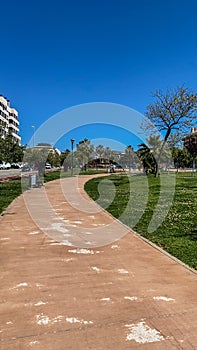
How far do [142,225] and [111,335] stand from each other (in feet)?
19.3

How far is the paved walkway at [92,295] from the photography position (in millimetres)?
3027

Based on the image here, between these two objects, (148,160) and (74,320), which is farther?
(148,160)

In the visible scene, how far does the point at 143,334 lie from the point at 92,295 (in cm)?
106

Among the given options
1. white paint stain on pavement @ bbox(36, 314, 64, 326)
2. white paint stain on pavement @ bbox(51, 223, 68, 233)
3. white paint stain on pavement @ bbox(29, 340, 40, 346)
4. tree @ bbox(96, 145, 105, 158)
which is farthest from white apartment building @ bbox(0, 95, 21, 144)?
white paint stain on pavement @ bbox(29, 340, 40, 346)

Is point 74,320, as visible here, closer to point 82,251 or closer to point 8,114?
point 82,251

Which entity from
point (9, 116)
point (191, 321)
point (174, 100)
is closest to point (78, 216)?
point (191, 321)

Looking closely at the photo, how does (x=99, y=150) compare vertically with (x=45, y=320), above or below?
above

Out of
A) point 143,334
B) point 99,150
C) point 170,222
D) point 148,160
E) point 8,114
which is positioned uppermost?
point 8,114

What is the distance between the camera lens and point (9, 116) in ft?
318

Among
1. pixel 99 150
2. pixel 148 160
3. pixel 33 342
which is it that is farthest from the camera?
pixel 99 150

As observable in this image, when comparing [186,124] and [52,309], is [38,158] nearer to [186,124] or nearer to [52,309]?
[186,124]

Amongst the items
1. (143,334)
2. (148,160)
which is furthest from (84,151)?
(143,334)

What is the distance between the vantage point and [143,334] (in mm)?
3080

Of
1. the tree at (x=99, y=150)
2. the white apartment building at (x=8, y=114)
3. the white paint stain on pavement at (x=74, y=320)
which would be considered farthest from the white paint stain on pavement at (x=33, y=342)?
the white apartment building at (x=8, y=114)
